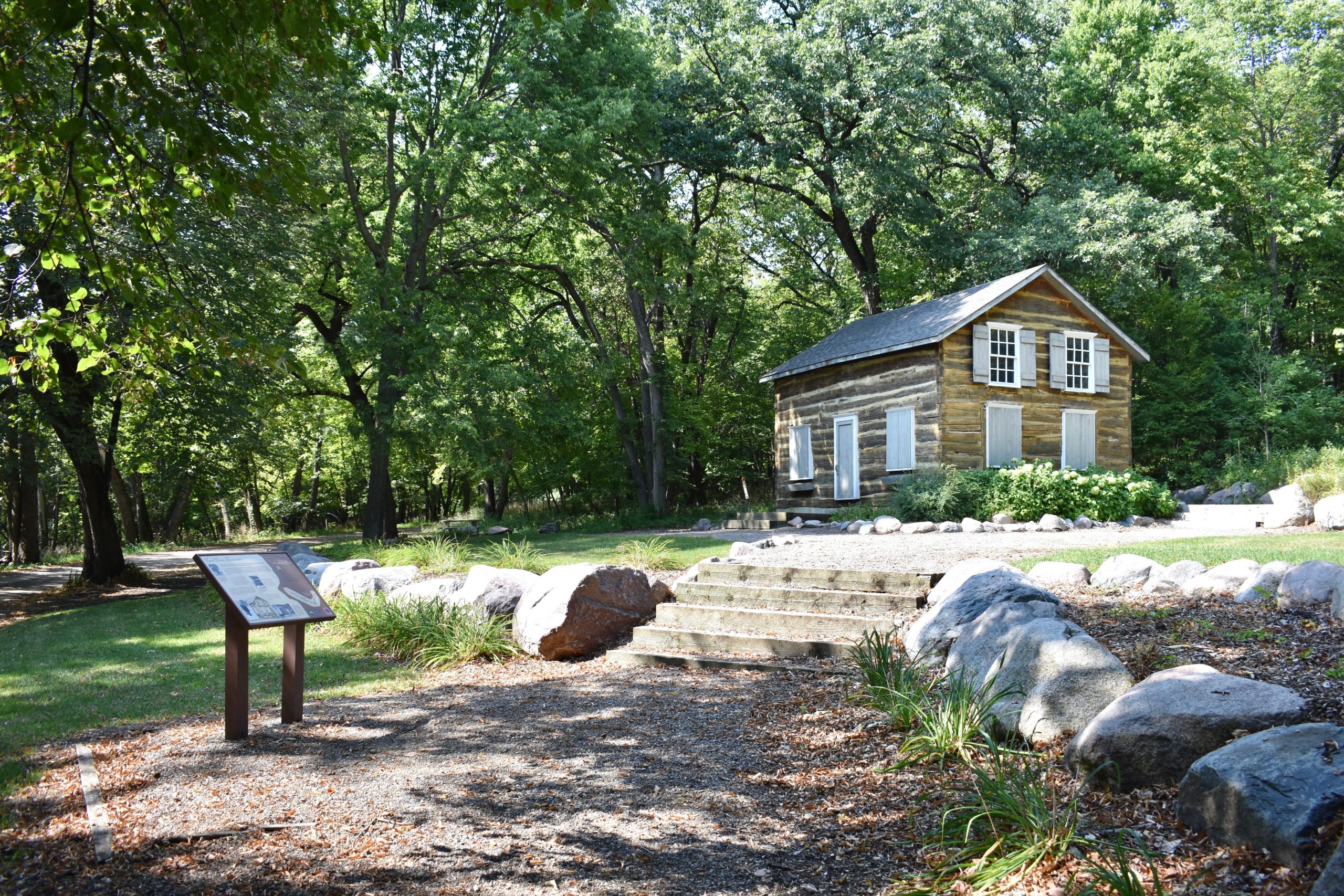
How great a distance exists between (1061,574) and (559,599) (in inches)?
178

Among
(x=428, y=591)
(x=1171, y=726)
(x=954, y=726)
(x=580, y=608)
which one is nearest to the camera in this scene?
(x=1171, y=726)

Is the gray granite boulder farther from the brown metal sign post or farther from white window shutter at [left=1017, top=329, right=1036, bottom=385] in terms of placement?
the brown metal sign post

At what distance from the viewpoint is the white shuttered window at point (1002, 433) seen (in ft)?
63.1

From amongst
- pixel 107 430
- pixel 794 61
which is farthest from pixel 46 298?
pixel 794 61

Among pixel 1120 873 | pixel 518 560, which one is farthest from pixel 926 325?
pixel 1120 873

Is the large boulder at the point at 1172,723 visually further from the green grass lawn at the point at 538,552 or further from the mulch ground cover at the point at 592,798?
the green grass lawn at the point at 538,552

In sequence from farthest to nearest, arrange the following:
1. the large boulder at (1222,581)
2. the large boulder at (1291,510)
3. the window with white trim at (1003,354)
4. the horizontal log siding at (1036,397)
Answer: the window with white trim at (1003,354) → the horizontal log siding at (1036,397) → the large boulder at (1291,510) → the large boulder at (1222,581)

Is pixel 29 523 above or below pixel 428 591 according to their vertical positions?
above

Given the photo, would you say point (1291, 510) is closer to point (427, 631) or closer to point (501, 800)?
point (427, 631)

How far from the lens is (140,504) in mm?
31750

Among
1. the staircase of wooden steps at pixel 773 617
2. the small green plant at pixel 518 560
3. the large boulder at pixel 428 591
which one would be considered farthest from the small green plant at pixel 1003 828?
the small green plant at pixel 518 560

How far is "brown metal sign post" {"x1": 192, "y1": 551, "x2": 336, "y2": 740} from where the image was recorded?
5387 millimetres

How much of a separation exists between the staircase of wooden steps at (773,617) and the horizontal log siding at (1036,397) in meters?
10.9

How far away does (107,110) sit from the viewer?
4.21 metres
